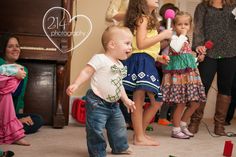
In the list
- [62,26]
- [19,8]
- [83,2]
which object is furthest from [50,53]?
[83,2]

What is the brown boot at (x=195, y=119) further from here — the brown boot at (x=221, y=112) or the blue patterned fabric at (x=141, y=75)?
the blue patterned fabric at (x=141, y=75)

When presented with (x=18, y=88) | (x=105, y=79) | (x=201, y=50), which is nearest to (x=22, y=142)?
(x=18, y=88)

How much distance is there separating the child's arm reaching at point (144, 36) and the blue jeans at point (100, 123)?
49 centimetres

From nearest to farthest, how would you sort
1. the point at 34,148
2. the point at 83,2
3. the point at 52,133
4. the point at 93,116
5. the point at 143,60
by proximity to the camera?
the point at 93,116 < the point at 34,148 < the point at 143,60 < the point at 52,133 < the point at 83,2

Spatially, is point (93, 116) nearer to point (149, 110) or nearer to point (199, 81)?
point (149, 110)

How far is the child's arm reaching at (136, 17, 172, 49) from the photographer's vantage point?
7.95 feet

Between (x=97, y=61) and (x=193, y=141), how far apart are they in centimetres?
107

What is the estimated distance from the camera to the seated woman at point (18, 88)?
2611 mm

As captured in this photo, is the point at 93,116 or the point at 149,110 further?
the point at 149,110

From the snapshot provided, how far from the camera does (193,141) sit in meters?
2.70

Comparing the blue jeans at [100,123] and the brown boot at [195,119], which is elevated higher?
the blue jeans at [100,123]

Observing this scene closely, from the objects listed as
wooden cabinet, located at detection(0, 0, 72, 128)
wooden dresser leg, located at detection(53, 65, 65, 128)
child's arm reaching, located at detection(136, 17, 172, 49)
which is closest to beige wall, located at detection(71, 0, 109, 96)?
wooden cabinet, located at detection(0, 0, 72, 128)

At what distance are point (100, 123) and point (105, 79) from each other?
9.4 inches

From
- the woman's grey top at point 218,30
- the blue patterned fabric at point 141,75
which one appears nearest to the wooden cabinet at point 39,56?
the blue patterned fabric at point 141,75
